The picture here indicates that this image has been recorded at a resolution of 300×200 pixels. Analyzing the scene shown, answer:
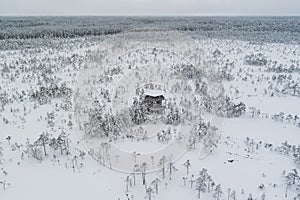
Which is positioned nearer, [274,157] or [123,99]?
[274,157]

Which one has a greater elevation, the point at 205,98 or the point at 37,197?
the point at 205,98

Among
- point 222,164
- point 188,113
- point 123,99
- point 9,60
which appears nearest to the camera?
point 222,164

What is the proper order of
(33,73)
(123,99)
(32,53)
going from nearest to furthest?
(123,99)
(33,73)
(32,53)

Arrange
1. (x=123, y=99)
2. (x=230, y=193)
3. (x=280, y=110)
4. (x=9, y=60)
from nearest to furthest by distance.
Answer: (x=230, y=193) < (x=280, y=110) < (x=123, y=99) < (x=9, y=60)

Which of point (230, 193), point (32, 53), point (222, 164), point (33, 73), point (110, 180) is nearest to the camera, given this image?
point (230, 193)

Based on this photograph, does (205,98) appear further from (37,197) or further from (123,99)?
(37,197)

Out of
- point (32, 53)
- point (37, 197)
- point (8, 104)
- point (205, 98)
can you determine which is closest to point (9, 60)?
point (32, 53)

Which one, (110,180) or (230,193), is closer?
(230,193)

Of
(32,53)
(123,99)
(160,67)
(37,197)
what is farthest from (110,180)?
(32,53)

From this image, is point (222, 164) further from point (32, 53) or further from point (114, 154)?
point (32, 53)
